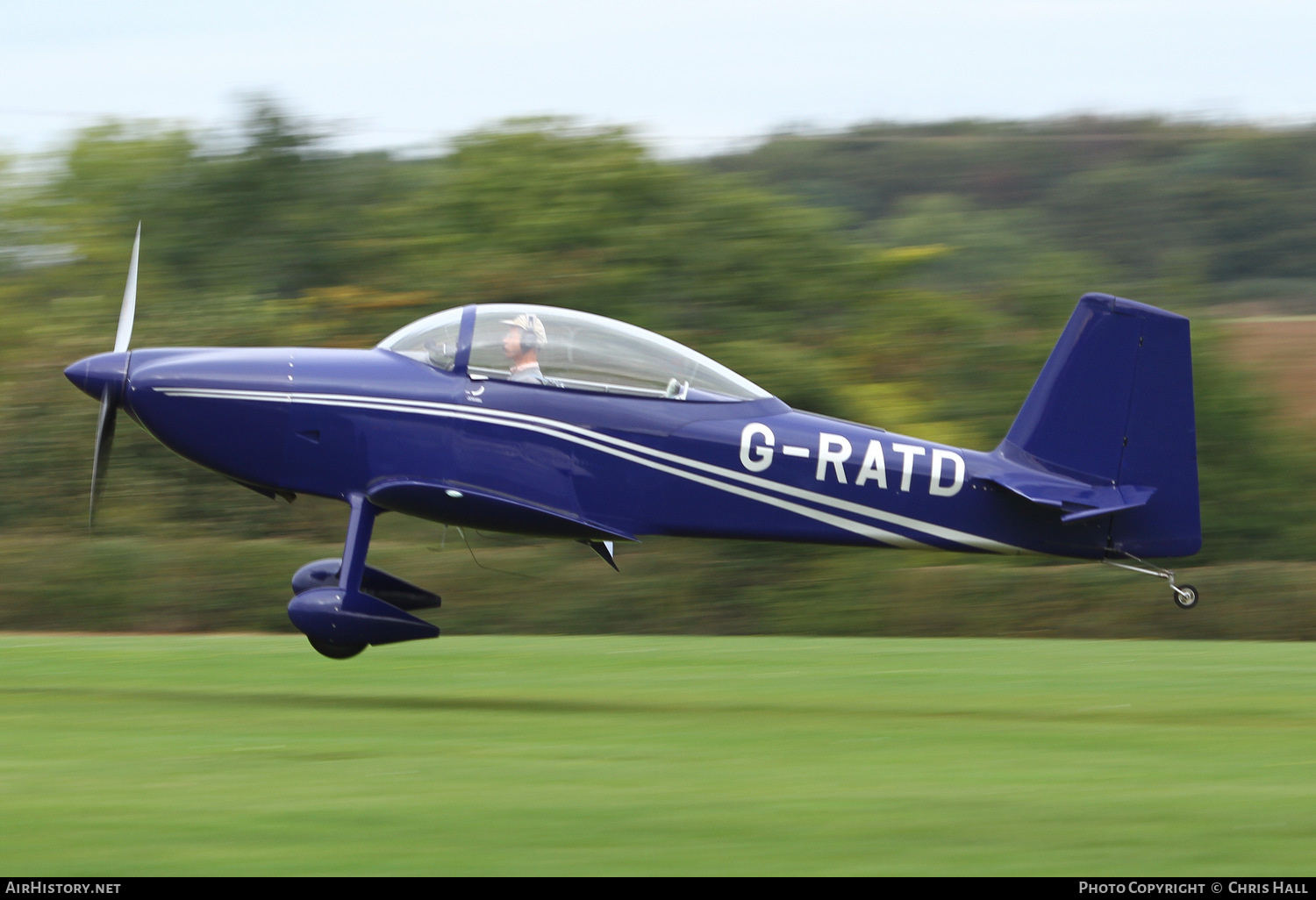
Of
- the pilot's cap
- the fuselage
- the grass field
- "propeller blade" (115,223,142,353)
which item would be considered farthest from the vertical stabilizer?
"propeller blade" (115,223,142,353)

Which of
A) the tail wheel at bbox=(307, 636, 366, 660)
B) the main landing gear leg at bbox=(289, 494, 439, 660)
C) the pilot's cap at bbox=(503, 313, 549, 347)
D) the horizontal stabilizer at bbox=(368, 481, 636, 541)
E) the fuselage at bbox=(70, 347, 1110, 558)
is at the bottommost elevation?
the tail wheel at bbox=(307, 636, 366, 660)

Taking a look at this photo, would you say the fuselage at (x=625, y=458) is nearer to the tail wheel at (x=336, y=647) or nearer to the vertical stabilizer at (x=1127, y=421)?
the vertical stabilizer at (x=1127, y=421)

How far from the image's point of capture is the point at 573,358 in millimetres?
9414

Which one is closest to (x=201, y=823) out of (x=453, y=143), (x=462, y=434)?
(x=462, y=434)

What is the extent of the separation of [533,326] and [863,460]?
A: 2.33 m

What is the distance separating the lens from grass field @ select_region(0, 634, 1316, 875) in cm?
532

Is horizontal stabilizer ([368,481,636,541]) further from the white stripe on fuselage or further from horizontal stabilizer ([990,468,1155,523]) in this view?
horizontal stabilizer ([990,468,1155,523])

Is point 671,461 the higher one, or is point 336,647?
point 671,461

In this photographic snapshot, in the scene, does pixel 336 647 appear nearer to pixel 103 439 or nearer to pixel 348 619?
pixel 348 619

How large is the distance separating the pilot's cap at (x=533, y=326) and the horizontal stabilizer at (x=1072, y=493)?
10.0 ft

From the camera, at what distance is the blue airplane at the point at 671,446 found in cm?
921

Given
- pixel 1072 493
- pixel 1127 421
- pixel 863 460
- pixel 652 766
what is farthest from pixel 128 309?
pixel 1127 421

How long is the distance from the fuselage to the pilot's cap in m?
0.32

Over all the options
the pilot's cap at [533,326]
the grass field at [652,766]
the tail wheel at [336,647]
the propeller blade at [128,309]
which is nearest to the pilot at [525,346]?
the pilot's cap at [533,326]
